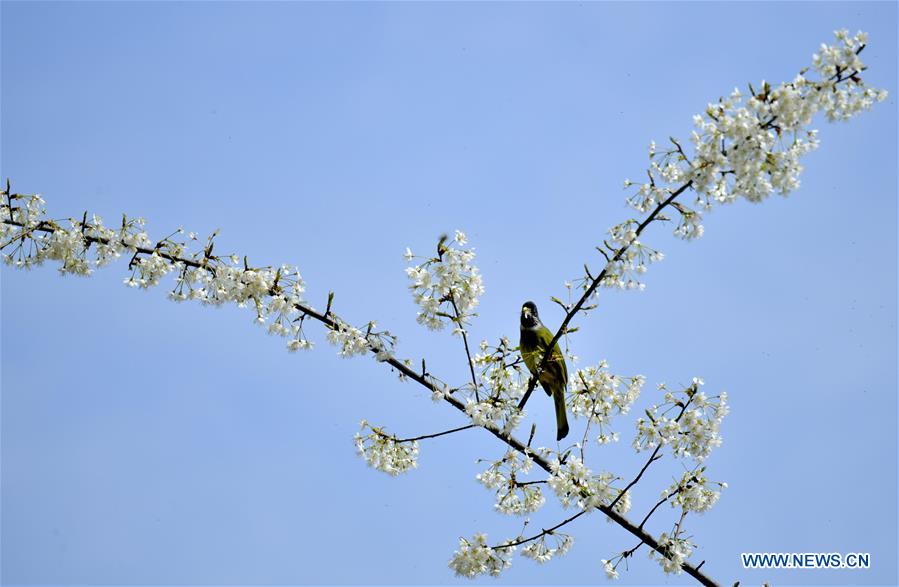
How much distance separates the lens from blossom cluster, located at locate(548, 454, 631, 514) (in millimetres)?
5035

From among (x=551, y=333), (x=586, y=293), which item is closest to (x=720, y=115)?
(x=586, y=293)

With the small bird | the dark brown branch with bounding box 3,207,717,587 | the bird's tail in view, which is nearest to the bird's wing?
the small bird

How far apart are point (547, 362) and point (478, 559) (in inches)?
50.7

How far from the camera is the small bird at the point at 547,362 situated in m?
5.73

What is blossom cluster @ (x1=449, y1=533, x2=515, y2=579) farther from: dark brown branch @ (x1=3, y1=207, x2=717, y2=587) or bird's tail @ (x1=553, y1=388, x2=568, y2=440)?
bird's tail @ (x1=553, y1=388, x2=568, y2=440)

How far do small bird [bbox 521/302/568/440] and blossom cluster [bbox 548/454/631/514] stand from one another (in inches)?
23.0

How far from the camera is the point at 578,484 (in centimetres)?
508

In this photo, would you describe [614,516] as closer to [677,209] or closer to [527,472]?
[527,472]

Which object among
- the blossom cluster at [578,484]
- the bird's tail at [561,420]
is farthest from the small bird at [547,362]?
the blossom cluster at [578,484]

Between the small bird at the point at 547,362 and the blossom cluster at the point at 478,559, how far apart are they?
1.10 m

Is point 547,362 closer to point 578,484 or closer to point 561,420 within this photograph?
point 578,484

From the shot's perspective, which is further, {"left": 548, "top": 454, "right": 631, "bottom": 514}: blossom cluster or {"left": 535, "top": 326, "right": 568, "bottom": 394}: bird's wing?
{"left": 535, "top": 326, "right": 568, "bottom": 394}: bird's wing

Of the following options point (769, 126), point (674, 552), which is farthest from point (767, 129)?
point (674, 552)

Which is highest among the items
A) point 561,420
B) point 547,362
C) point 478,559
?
point 561,420
